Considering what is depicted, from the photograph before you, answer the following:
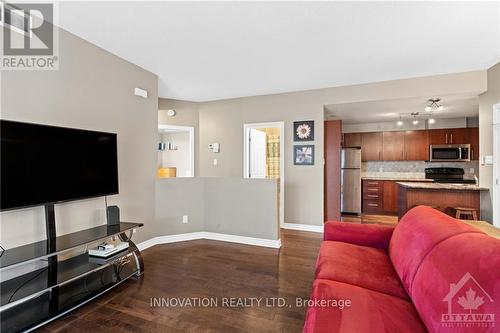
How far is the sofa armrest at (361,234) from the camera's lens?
2320mm

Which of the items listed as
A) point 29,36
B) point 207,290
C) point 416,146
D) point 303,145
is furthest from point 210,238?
point 416,146

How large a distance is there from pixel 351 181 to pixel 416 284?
5355 millimetres

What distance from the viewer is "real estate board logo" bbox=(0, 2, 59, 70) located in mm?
2159

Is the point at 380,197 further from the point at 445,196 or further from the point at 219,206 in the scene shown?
the point at 219,206

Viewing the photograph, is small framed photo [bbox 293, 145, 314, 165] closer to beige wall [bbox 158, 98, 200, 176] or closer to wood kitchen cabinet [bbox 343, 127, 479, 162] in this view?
beige wall [bbox 158, 98, 200, 176]

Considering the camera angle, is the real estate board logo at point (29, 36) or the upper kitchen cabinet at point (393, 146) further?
the upper kitchen cabinet at point (393, 146)

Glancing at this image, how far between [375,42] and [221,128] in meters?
3.36

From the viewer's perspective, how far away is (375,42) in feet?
9.30

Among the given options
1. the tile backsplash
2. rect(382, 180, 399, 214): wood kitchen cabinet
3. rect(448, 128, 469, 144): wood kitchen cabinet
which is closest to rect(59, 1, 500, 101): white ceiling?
rect(448, 128, 469, 144): wood kitchen cabinet

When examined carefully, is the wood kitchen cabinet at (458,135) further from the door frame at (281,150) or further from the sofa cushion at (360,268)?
the sofa cushion at (360,268)

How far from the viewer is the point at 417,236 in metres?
1.67

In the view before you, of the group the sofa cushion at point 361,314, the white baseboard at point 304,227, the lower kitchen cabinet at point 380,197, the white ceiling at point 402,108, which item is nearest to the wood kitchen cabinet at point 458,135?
the white ceiling at point 402,108

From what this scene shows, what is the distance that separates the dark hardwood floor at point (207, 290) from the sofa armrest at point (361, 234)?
2.05ft

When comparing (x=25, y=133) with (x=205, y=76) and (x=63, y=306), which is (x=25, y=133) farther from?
(x=205, y=76)
